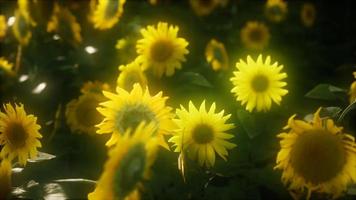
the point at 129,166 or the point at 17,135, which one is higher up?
the point at 17,135

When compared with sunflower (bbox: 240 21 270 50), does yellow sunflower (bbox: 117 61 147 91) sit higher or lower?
lower

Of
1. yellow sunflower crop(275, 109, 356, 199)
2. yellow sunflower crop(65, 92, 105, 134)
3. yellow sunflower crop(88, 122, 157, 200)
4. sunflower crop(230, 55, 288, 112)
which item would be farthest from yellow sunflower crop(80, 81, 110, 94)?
yellow sunflower crop(88, 122, 157, 200)

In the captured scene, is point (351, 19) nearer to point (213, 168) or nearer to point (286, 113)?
point (286, 113)

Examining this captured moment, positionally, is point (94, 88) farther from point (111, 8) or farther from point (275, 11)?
point (275, 11)

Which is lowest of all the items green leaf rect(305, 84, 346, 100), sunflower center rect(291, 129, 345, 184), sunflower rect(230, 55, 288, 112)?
sunflower center rect(291, 129, 345, 184)

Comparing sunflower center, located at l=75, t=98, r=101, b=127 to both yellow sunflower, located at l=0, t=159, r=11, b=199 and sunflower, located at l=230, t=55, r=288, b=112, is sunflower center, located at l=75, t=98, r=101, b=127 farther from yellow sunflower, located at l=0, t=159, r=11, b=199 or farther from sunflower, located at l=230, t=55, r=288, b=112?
yellow sunflower, located at l=0, t=159, r=11, b=199

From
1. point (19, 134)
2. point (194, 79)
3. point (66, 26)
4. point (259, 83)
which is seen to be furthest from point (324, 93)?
point (66, 26)

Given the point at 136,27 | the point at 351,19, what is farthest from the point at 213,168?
the point at 351,19
